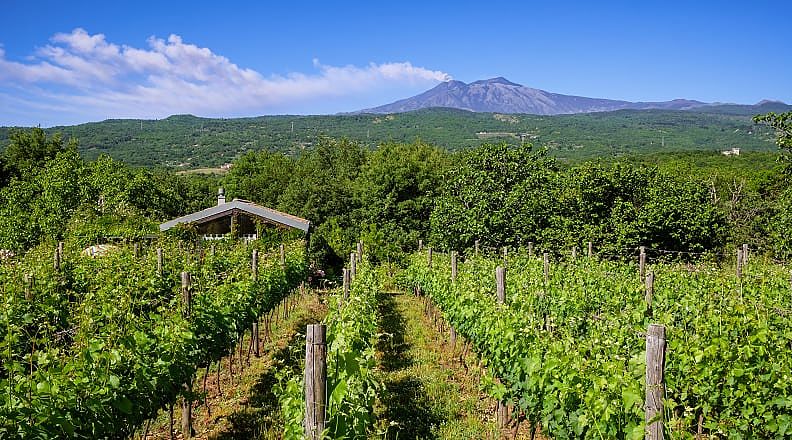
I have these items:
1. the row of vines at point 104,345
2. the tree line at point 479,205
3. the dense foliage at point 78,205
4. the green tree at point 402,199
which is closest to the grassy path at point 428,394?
the row of vines at point 104,345

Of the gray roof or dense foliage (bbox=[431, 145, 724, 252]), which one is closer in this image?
dense foliage (bbox=[431, 145, 724, 252])

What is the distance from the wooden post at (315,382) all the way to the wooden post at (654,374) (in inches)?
75.1

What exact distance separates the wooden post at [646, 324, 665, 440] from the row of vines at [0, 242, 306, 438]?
3.39 meters

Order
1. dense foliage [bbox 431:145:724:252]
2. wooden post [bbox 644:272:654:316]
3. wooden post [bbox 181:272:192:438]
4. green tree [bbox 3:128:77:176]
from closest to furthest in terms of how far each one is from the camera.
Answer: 1. wooden post [bbox 181:272:192:438]
2. wooden post [bbox 644:272:654:316]
3. dense foliage [bbox 431:145:724:252]
4. green tree [bbox 3:128:77:176]

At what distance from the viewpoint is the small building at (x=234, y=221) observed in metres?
21.8

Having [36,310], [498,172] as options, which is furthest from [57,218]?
[36,310]

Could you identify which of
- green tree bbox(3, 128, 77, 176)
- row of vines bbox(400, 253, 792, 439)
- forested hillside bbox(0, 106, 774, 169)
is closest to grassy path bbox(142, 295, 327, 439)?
row of vines bbox(400, 253, 792, 439)

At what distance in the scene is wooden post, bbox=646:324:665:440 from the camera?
132 inches

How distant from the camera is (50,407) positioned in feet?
11.6

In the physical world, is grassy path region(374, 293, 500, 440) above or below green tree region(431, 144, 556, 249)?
below

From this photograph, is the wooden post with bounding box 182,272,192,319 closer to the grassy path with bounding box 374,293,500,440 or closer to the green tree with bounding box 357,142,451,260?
the grassy path with bounding box 374,293,500,440

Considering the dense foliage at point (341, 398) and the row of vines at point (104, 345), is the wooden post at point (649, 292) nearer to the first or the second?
the dense foliage at point (341, 398)

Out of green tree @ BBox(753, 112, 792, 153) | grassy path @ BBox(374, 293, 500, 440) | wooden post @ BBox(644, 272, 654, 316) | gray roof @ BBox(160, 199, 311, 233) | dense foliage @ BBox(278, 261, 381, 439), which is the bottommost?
grassy path @ BBox(374, 293, 500, 440)

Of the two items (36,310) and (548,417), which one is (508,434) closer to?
(548,417)
